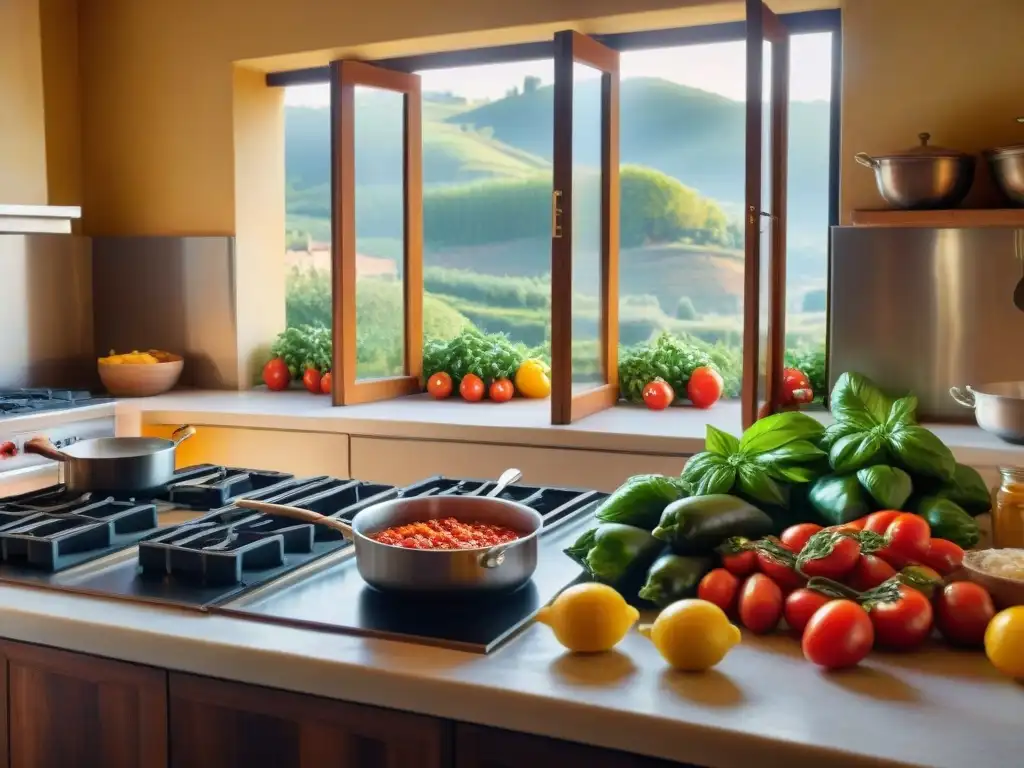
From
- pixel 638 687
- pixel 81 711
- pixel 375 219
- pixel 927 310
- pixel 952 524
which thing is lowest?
pixel 81 711

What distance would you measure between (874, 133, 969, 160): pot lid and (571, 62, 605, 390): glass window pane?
3.33 ft

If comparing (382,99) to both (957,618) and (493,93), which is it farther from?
(957,618)

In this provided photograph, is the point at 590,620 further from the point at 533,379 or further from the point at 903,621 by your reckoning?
the point at 533,379

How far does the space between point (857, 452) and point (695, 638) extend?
1.75 feet

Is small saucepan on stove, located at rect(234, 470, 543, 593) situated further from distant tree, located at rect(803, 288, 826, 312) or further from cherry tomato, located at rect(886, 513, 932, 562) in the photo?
distant tree, located at rect(803, 288, 826, 312)

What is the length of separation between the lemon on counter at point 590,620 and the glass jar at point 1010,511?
2.17 feet

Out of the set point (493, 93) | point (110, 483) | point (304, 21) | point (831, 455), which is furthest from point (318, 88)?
point (831, 455)

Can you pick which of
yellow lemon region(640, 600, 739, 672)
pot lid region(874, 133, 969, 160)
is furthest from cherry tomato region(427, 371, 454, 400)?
yellow lemon region(640, 600, 739, 672)

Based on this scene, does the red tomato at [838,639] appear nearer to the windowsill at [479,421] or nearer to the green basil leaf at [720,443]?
the green basil leaf at [720,443]

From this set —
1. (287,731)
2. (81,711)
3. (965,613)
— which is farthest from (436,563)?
(965,613)

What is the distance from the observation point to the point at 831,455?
1665 millimetres

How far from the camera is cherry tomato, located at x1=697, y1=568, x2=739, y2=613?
56.0 inches

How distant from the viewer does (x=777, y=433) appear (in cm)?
171

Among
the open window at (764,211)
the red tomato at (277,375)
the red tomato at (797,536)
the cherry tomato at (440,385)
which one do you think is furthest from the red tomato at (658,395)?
the red tomato at (797,536)
